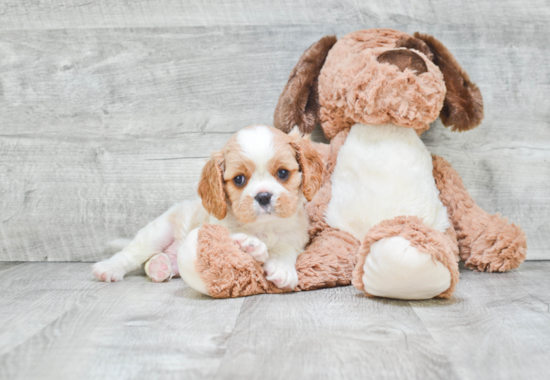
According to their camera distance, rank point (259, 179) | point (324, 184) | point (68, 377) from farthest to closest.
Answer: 1. point (324, 184)
2. point (259, 179)
3. point (68, 377)

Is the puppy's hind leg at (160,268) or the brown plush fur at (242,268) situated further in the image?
the puppy's hind leg at (160,268)

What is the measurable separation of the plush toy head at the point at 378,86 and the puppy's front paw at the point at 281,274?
620 mm

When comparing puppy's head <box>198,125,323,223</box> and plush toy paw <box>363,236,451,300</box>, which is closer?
plush toy paw <box>363,236,451,300</box>

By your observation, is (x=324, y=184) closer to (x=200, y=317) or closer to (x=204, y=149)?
(x=204, y=149)

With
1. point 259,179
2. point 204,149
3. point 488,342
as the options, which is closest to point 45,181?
point 204,149

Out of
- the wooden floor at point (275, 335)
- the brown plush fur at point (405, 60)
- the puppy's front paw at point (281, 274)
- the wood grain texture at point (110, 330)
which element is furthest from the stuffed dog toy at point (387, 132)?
the wood grain texture at point (110, 330)

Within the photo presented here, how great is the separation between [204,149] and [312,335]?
1321 mm

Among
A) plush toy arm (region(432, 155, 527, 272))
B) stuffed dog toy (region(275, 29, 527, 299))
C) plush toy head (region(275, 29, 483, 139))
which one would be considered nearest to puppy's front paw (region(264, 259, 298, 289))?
stuffed dog toy (region(275, 29, 527, 299))

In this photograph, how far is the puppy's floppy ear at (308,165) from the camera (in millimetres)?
1738

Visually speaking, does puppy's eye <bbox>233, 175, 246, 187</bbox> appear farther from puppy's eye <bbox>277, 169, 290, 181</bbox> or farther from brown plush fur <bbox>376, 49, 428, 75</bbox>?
brown plush fur <bbox>376, 49, 428, 75</bbox>

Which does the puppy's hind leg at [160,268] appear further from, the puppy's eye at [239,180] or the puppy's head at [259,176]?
the puppy's eye at [239,180]

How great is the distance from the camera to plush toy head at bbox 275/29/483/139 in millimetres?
1753

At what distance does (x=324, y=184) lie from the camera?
203 cm

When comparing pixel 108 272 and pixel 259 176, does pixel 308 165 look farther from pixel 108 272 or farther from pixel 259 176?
pixel 108 272
